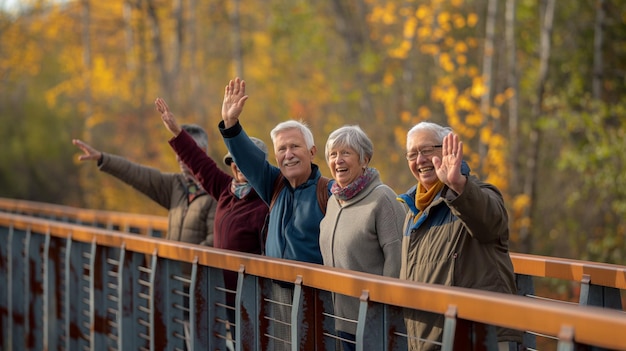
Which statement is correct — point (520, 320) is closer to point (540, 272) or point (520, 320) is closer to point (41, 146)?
point (540, 272)

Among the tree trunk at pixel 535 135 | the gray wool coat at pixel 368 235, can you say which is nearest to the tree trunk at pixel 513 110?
the tree trunk at pixel 535 135

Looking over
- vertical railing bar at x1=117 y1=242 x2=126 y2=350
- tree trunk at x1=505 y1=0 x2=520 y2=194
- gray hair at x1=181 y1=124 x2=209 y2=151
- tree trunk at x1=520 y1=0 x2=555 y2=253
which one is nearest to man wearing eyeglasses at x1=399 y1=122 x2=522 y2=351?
vertical railing bar at x1=117 y1=242 x2=126 y2=350

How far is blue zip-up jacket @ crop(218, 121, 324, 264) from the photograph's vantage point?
4.73m

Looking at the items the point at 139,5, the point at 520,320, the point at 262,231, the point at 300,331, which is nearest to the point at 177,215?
the point at 262,231

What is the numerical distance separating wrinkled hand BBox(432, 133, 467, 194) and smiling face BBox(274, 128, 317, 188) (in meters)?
1.21

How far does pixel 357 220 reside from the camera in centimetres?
438

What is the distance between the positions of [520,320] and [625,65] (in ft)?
35.7

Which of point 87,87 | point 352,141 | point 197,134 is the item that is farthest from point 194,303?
point 87,87

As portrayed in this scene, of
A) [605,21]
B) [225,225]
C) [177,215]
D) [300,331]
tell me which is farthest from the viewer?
[605,21]

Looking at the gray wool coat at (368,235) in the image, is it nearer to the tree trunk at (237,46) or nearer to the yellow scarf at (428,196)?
the yellow scarf at (428,196)

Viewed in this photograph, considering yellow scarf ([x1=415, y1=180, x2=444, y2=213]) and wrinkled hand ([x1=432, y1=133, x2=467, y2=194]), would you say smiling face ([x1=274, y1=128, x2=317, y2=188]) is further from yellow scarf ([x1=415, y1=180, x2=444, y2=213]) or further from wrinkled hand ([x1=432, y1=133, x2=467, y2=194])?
wrinkled hand ([x1=432, y1=133, x2=467, y2=194])

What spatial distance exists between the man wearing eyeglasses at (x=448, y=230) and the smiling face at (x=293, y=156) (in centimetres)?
87

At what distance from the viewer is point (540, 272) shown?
442cm

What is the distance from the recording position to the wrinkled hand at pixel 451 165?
139 inches
